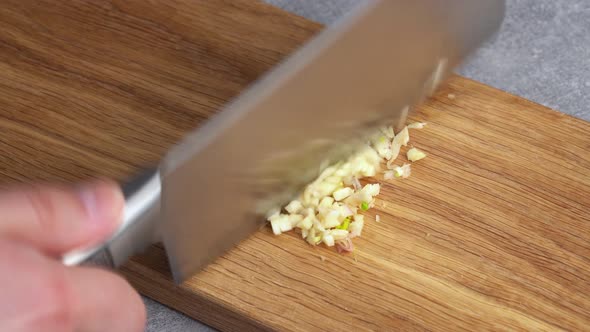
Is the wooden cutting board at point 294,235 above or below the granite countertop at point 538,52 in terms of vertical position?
below

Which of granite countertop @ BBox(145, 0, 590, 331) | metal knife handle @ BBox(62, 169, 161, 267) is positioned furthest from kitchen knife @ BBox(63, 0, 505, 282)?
granite countertop @ BBox(145, 0, 590, 331)

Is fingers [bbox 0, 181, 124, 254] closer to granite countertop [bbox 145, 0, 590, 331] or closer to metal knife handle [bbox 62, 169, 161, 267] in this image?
metal knife handle [bbox 62, 169, 161, 267]

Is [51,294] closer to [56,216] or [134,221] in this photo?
[56,216]

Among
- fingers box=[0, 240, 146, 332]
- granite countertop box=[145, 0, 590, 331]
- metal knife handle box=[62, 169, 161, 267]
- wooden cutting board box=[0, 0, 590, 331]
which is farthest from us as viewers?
granite countertop box=[145, 0, 590, 331]

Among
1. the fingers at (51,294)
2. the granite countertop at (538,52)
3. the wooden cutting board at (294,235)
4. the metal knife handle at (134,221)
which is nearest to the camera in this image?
the fingers at (51,294)

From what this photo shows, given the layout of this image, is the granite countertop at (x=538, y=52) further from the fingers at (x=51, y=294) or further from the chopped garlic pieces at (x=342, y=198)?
the fingers at (x=51, y=294)

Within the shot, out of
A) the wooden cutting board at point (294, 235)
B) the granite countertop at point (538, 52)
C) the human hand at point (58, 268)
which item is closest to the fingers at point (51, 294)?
the human hand at point (58, 268)
